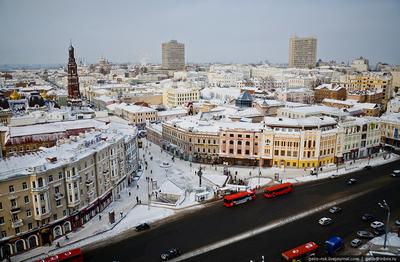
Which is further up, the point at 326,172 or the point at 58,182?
the point at 58,182

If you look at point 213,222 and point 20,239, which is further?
point 213,222

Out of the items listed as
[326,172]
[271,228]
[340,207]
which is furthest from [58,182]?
[326,172]

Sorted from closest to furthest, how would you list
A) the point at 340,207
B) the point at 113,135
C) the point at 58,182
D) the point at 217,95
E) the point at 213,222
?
the point at 58,182
the point at 213,222
the point at 340,207
the point at 113,135
the point at 217,95

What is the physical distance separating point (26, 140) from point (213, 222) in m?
52.6

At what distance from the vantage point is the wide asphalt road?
153 ft

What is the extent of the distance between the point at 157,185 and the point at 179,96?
346ft

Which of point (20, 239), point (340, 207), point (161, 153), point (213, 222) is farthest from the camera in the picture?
point (161, 153)

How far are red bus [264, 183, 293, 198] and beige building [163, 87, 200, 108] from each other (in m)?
112

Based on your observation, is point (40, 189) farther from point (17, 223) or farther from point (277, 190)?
point (277, 190)

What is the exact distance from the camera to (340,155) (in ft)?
297

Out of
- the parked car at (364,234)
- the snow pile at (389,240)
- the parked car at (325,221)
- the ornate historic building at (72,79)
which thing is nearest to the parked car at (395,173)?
the snow pile at (389,240)

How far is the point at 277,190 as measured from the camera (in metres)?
67.2

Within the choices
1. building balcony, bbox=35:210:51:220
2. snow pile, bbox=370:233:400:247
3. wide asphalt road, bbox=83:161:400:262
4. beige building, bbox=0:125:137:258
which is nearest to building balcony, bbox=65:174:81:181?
beige building, bbox=0:125:137:258

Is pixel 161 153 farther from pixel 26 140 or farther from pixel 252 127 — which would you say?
pixel 26 140
